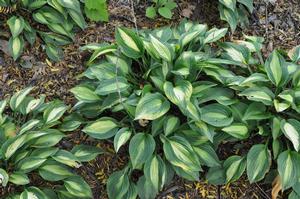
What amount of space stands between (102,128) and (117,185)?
1.58ft

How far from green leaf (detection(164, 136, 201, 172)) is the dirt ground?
0.34m

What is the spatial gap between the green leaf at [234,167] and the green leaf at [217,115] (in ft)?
1.10

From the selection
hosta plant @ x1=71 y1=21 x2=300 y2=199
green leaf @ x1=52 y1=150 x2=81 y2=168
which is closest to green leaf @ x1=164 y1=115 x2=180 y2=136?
hosta plant @ x1=71 y1=21 x2=300 y2=199

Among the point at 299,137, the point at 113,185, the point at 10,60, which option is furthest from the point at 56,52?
the point at 299,137

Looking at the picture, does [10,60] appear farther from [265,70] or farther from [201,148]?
[265,70]

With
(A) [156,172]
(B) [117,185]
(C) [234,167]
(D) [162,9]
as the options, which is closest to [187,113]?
(A) [156,172]

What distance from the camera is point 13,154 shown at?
3521 millimetres

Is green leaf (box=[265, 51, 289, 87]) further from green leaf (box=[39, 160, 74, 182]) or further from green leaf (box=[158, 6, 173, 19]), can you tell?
green leaf (box=[39, 160, 74, 182])

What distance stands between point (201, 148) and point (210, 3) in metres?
1.90

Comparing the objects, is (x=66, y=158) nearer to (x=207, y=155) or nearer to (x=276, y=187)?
(x=207, y=155)

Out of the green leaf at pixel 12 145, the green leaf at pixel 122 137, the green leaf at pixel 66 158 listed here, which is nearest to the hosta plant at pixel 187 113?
the green leaf at pixel 122 137

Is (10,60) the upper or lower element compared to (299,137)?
upper

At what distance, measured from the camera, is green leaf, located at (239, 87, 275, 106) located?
3.66m

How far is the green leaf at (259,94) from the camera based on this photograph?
3.66 m
